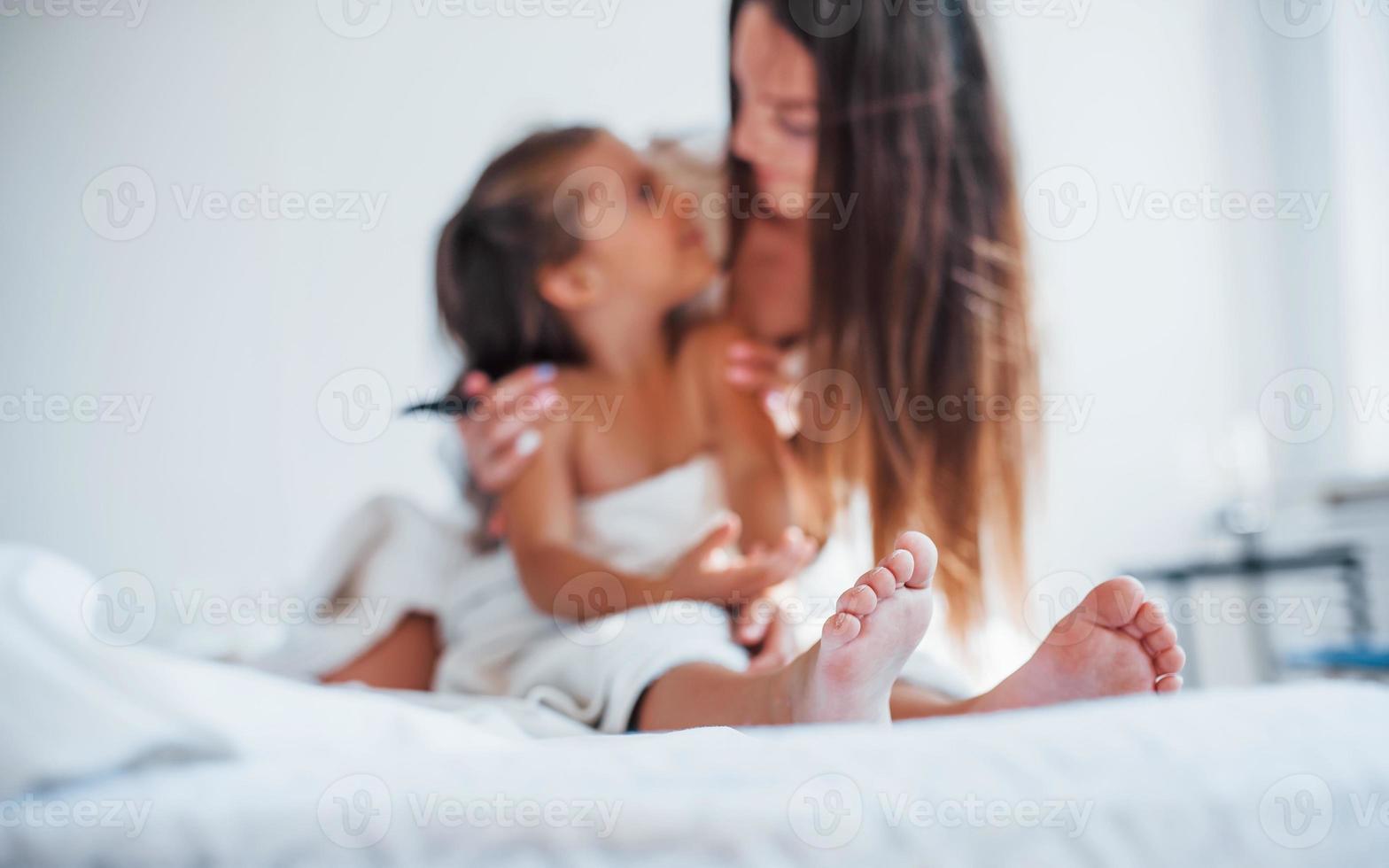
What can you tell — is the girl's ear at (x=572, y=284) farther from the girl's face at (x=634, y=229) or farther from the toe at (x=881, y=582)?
the toe at (x=881, y=582)

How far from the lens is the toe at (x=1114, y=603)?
57 cm

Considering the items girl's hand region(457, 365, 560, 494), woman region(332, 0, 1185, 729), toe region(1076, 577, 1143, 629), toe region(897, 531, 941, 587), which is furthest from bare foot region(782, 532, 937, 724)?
girl's hand region(457, 365, 560, 494)

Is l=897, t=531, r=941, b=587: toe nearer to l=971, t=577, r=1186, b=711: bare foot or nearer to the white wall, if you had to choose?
l=971, t=577, r=1186, b=711: bare foot

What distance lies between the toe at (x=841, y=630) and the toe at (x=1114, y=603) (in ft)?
0.49

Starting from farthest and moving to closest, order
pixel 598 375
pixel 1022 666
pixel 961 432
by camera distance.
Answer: pixel 598 375 → pixel 961 432 → pixel 1022 666

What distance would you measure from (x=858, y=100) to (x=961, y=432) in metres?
0.51

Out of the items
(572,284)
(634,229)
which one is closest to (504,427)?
(572,284)

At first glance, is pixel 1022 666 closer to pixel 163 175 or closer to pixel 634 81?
pixel 634 81

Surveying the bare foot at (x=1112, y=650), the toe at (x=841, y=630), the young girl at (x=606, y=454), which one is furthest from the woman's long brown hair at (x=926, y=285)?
the toe at (x=841, y=630)

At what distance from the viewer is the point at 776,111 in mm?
1494

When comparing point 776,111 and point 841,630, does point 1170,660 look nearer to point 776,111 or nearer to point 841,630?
point 841,630

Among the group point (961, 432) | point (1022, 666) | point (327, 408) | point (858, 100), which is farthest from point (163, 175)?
point (1022, 666)

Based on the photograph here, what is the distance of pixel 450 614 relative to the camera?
1.04m

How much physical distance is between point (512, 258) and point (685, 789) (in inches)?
44.7
